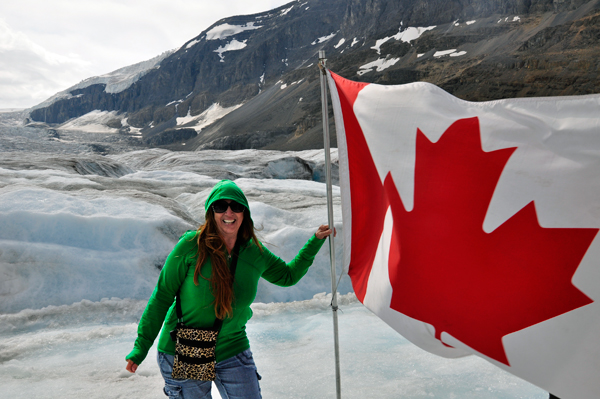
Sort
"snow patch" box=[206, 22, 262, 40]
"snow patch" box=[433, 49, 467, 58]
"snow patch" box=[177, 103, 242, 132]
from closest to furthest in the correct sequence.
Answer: "snow patch" box=[433, 49, 467, 58], "snow patch" box=[177, 103, 242, 132], "snow patch" box=[206, 22, 262, 40]

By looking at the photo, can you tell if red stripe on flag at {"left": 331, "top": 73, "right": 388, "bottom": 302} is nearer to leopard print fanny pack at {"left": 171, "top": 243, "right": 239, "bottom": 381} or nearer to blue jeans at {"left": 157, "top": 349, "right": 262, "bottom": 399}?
blue jeans at {"left": 157, "top": 349, "right": 262, "bottom": 399}

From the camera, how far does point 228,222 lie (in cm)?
170

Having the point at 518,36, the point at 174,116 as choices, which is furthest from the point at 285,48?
the point at 518,36

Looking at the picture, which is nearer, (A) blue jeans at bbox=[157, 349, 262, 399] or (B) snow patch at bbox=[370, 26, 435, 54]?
(A) blue jeans at bbox=[157, 349, 262, 399]

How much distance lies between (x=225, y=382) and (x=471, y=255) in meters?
1.14

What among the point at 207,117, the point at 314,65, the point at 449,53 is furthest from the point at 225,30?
the point at 449,53

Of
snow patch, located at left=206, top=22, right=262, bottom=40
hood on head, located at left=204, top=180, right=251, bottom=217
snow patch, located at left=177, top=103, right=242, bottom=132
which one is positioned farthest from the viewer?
snow patch, located at left=206, top=22, right=262, bottom=40

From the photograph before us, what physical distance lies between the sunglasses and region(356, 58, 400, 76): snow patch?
2008 inches

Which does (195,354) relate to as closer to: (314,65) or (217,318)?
(217,318)

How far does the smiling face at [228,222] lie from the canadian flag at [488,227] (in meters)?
0.80

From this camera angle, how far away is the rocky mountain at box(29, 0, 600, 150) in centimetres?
3722

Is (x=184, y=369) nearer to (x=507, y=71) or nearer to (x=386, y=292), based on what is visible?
(x=386, y=292)

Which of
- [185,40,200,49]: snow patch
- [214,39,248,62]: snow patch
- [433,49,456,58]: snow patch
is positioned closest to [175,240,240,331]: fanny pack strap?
[433,49,456,58]: snow patch

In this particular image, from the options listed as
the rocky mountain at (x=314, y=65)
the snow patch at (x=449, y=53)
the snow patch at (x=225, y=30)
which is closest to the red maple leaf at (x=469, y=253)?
the rocky mountain at (x=314, y=65)
